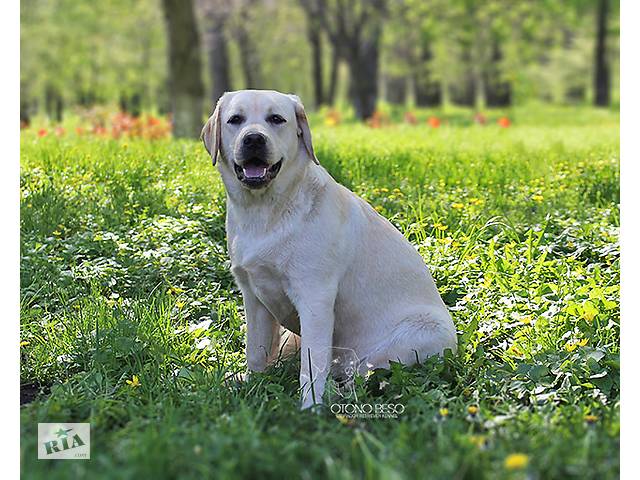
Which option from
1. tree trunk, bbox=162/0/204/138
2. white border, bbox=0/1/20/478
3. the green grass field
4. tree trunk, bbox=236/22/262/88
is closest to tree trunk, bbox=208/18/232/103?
tree trunk, bbox=236/22/262/88

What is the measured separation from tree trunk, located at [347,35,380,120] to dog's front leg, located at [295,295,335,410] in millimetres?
10852

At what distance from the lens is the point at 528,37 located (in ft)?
60.8

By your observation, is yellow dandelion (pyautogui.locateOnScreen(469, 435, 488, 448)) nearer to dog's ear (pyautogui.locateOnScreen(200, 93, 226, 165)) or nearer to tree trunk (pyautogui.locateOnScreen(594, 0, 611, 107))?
dog's ear (pyautogui.locateOnScreen(200, 93, 226, 165))

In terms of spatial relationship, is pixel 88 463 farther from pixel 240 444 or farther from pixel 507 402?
pixel 507 402

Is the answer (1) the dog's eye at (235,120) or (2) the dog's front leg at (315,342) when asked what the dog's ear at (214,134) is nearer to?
(1) the dog's eye at (235,120)

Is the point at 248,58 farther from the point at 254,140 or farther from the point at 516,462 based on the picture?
the point at 516,462

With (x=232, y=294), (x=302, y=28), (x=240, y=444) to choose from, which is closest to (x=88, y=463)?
(x=240, y=444)

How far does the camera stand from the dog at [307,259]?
3744 mm

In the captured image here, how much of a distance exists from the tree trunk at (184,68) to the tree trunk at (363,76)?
15.1 ft

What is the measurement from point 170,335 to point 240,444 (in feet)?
5.96

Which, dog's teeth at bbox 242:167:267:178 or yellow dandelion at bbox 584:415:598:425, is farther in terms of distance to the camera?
dog's teeth at bbox 242:167:267:178

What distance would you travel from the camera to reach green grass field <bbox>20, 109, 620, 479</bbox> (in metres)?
2.78

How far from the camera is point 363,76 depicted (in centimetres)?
1448

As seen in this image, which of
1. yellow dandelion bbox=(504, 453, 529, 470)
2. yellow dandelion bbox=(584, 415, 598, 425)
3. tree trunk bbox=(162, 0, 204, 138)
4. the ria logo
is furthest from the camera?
tree trunk bbox=(162, 0, 204, 138)
